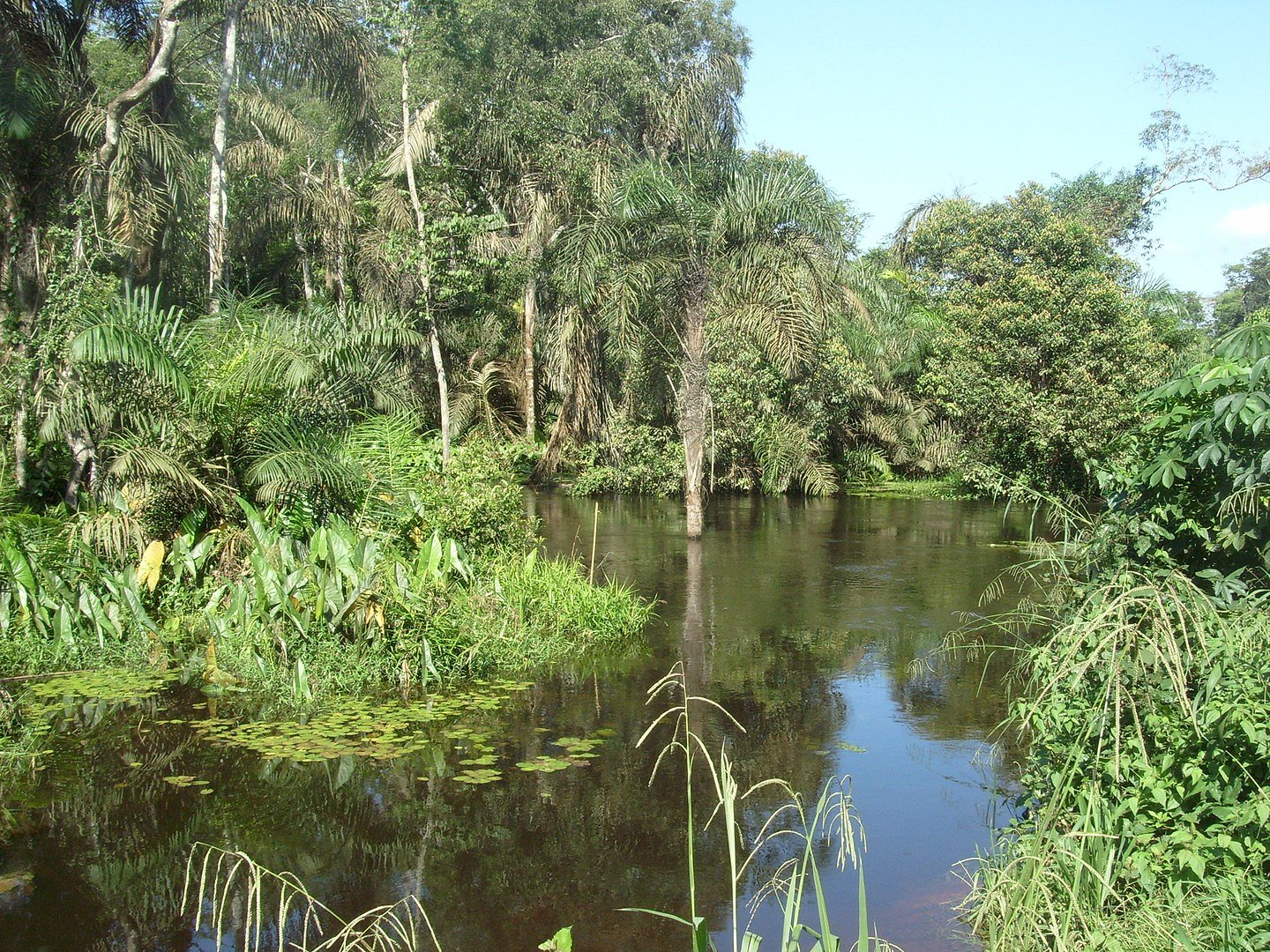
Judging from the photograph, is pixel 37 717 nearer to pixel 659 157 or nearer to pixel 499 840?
pixel 499 840

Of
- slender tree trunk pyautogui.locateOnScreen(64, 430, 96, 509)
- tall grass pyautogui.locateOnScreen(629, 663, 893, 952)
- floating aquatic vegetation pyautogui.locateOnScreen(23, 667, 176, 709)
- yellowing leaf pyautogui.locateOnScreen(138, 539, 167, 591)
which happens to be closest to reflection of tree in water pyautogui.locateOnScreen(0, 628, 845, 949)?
tall grass pyautogui.locateOnScreen(629, 663, 893, 952)

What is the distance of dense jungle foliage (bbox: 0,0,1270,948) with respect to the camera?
3.99 metres

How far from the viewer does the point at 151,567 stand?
823cm

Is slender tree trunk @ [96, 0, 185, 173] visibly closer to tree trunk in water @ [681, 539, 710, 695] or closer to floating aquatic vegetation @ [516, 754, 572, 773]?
tree trunk in water @ [681, 539, 710, 695]

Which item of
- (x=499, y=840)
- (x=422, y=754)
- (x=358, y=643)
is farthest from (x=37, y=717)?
(x=499, y=840)

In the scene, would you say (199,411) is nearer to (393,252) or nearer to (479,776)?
(479,776)

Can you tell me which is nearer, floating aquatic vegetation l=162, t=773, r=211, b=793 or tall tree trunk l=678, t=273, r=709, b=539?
floating aquatic vegetation l=162, t=773, r=211, b=793

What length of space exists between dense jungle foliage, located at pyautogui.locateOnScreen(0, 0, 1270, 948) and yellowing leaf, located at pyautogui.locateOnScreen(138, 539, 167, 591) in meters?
0.12

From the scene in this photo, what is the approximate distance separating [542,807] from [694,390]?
1036 centimetres

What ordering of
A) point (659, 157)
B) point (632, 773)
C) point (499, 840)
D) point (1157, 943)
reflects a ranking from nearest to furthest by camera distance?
point (1157, 943) → point (499, 840) → point (632, 773) → point (659, 157)

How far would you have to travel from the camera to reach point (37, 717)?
6.56 meters

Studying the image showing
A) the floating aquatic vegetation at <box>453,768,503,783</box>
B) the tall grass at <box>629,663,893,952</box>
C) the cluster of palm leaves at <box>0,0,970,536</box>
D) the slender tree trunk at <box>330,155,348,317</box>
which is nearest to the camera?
the tall grass at <box>629,663,893,952</box>

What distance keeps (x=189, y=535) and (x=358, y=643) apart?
6.71 ft

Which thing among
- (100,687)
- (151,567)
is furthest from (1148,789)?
(151,567)
